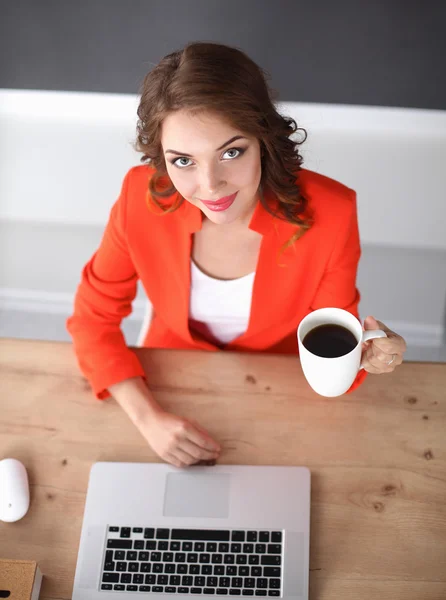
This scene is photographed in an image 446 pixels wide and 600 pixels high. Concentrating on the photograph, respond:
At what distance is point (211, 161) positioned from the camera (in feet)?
3.28

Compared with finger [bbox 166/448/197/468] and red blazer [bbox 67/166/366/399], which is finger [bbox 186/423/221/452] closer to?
finger [bbox 166/448/197/468]

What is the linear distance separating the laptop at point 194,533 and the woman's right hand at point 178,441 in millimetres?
21

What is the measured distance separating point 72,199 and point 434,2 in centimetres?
129

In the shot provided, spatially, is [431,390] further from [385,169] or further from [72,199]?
[72,199]

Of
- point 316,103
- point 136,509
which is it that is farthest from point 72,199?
point 136,509

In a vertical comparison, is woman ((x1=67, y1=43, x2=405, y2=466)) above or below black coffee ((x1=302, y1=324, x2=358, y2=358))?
above

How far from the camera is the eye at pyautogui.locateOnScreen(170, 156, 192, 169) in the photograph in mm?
1025

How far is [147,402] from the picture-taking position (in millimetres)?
1196

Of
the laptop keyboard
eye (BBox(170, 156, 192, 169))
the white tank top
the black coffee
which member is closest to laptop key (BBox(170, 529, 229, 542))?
the laptop keyboard

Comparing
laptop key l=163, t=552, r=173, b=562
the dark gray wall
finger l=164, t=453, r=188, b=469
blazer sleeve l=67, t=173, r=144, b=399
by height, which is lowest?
laptop key l=163, t=552, r=173, b=562

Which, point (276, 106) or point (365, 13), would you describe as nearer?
point (276, 106)

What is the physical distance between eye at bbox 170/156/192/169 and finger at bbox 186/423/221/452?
46cm

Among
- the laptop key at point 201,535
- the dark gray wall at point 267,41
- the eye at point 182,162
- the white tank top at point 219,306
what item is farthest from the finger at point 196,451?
the dark gray wall at point 267,41

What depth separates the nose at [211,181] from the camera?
Result: 1.01 metres
